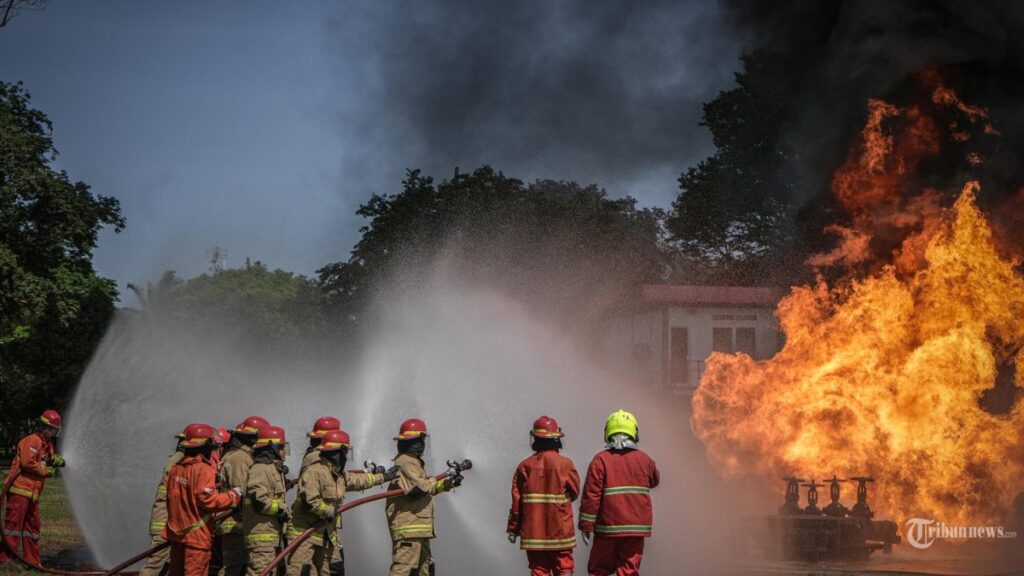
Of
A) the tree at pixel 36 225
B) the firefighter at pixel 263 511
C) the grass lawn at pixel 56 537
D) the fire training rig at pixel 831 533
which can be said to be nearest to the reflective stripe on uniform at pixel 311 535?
the firefighter at pixel 263 511

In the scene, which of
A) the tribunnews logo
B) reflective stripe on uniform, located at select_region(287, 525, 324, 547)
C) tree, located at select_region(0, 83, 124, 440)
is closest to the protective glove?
reflective stripe on uniform, located at select_region(287, 525, 324, 547)

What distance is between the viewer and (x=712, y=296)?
43.2 m

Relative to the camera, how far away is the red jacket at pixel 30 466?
52.5ft

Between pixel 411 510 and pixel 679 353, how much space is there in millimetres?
32644

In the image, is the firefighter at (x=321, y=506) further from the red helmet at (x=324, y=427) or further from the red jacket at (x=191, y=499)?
the red jacket at (x=191, y=499)

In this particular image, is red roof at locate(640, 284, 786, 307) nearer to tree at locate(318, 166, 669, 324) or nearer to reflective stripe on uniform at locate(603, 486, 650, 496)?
tree at locate(318, 166, 669, 324)

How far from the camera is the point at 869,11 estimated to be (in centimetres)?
2331

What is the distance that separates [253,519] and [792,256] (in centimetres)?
3274

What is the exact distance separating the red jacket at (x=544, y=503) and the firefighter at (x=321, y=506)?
144 cm

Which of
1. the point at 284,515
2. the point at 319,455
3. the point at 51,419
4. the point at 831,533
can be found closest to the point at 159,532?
the point at 284,515

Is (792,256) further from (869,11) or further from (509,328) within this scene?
(869,11)

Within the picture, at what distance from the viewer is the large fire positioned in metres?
20.2

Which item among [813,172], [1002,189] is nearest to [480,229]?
[813,172]

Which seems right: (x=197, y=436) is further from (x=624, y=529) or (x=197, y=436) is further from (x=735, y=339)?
(x=735, y=339)
